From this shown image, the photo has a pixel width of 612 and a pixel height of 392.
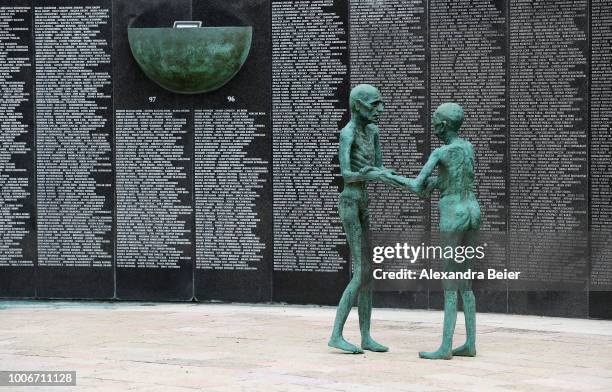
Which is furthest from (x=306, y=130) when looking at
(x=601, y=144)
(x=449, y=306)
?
(x=449, y=306)

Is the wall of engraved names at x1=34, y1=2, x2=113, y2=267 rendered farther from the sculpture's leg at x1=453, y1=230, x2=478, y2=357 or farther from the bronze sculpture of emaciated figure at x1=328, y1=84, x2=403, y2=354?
the sculpture's leg at x1=453, y1=230, x2=478, y2=357

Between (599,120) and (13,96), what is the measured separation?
295 inches

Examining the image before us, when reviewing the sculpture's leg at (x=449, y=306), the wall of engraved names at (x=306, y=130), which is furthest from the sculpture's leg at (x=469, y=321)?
the wall of engraved names at (x=306, y=130)

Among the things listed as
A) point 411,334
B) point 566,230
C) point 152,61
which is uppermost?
point 152,61

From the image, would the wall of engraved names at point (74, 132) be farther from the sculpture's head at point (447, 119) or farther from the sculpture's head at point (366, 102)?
the sculpture's head at point (447, 119)

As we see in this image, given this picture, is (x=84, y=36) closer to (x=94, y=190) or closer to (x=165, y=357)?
(x=94, y=190)

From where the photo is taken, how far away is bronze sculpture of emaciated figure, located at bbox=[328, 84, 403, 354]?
1110 cm

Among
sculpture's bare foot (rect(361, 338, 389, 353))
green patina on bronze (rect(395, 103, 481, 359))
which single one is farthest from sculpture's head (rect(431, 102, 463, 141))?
sculpture's bare foot (rect(361, 338, 389, 353))

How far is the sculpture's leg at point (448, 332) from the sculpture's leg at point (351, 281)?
71 cm

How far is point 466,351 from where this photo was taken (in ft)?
36.0

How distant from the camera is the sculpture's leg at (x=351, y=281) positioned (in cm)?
1108

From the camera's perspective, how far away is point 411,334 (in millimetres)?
12742

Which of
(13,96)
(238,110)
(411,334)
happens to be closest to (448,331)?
(411,334)

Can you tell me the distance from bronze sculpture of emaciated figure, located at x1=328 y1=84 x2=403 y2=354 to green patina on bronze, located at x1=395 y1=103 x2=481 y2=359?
1.87 feet
